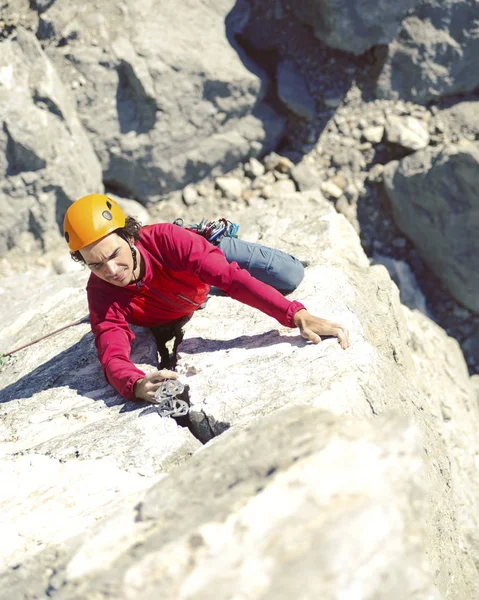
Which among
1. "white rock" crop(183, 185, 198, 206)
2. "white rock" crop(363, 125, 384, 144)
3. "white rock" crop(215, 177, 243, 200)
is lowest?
"white rock" crop(183, 185, 198, 206)

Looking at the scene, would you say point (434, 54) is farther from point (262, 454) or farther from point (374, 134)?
point (262, 454)

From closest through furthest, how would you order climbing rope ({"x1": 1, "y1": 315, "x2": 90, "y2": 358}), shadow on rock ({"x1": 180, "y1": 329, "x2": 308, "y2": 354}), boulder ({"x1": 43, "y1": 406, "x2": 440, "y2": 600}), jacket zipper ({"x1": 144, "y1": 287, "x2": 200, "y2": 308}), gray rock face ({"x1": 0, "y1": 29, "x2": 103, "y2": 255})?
boulder ({"x1": 43, "y1": 406, "x2": 440, "y2": 600}), shadow on rock ({"x1": 180, "y1": 329, "x2": 308, "y2": 354}), jacket zipper ({"x1": 144, "y1": 287, "x2": 200, "y2": 308}), climbing rope ({"x1": 1, "y1": 315, "x2": 90, "y2": 358}), gray rock face ({"x1": 0, "y1": 29, "x2": 103, "y2": 255})

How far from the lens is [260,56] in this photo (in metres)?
8.62

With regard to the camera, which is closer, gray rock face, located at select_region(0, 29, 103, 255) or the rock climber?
the rock climber

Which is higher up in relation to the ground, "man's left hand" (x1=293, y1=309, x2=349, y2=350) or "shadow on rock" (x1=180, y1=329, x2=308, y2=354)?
"man's left hand" (x1=293, y1=309, x2=349, y2=350)

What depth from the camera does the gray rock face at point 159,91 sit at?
7262 mm

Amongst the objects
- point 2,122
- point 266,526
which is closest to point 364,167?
point 2,122

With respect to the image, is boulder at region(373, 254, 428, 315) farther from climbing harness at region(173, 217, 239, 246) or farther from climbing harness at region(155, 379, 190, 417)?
climbing harness at region(155, 379, 190, 417)

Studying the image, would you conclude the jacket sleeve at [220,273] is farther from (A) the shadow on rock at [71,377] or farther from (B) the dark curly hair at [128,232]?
(A) the shadow on rock at [71,377]

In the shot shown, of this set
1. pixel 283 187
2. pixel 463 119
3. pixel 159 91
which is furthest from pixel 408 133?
pixel 159 91

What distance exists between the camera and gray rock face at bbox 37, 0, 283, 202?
7262 millimetres

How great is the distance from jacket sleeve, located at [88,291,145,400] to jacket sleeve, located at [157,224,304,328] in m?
0.56

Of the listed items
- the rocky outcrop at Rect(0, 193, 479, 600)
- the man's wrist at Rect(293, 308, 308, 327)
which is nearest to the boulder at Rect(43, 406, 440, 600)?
the rocky outcrop at Rect(0, 193, 479, 600)

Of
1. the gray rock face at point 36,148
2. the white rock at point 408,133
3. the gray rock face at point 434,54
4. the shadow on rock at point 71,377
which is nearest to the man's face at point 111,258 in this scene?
the shadow on rock at point 71,377
